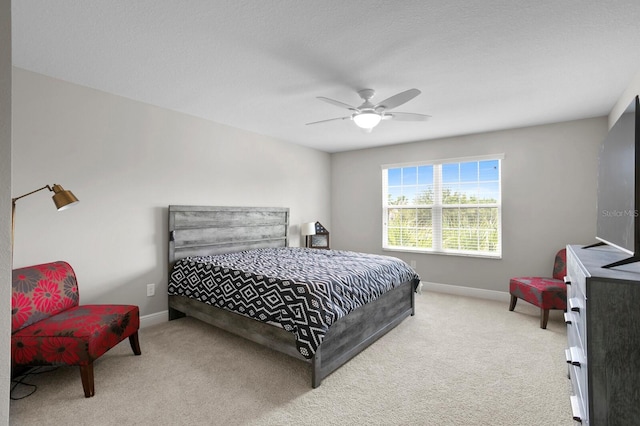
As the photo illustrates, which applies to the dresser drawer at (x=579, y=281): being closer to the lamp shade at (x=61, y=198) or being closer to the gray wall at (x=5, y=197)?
the gray wall at (x=5, y=197)

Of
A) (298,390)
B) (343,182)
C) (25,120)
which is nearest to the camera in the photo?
(298,390)

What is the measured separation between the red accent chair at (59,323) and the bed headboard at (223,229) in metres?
1.07

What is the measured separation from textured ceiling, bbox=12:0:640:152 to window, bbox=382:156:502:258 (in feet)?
4.20

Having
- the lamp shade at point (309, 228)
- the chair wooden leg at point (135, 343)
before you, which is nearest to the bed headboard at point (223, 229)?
the lamp shade at point (309, 228)

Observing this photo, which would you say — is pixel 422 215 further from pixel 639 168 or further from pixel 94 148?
pixel 94 148

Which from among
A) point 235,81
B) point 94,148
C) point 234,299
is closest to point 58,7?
point 235,81

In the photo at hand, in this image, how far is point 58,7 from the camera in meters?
1.77

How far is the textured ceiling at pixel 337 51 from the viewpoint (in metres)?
1.78

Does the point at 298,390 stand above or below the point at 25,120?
below

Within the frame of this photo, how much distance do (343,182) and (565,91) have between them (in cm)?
358

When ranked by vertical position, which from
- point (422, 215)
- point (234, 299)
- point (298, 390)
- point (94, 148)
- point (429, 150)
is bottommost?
point (298, 390)

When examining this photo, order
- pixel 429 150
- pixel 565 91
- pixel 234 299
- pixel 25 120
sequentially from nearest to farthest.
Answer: pixel 25 120, pixel 234 299, pixel 565 91, pixel 429 150

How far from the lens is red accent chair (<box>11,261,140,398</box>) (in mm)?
1992

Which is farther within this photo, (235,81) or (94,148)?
(94,148)
